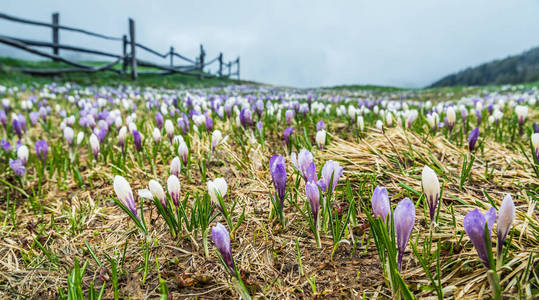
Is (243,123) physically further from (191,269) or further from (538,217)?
(538,217)

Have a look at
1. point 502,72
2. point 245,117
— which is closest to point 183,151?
point 245,117

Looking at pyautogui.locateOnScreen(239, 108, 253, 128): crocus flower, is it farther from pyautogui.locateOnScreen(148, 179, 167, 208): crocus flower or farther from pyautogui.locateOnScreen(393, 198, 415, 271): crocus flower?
pyautogui.locateOnScreen(393, 198, 415, 271): crocus flower

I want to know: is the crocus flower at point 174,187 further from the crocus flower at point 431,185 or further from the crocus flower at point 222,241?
the crocus flower at point 431,185

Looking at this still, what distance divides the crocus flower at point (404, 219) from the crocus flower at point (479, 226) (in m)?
0.14

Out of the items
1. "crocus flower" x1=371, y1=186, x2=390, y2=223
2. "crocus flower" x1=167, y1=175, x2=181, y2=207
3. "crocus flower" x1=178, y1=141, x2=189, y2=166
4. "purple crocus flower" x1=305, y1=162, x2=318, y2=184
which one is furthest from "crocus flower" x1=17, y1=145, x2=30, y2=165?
"crocus flower" x1=371, y1=186, x2=390, y2=223

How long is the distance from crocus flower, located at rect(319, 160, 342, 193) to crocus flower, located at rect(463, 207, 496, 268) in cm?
49

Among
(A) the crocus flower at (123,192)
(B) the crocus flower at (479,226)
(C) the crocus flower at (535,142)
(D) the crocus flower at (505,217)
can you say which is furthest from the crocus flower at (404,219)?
(C) the crocus flower at (535,142)

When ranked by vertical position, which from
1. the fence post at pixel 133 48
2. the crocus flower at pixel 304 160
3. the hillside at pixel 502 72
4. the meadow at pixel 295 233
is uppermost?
the hillside at pixel 502 72

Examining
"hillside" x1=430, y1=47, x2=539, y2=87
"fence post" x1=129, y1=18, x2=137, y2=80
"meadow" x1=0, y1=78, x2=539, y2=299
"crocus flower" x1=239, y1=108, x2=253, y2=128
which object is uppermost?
"hillside" x1=430, y1=47, x2=539, y2=87

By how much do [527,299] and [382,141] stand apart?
1.51 metres

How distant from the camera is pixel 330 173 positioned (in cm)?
128

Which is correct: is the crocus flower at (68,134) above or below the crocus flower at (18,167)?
above

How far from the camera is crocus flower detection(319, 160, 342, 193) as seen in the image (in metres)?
1.25

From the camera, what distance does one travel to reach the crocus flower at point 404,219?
0.93 m
